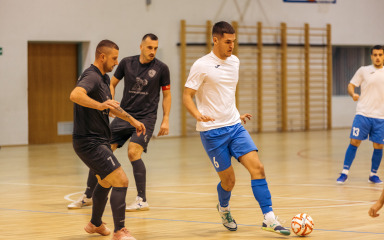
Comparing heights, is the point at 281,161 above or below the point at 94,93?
below

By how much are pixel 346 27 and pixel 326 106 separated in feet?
8.32

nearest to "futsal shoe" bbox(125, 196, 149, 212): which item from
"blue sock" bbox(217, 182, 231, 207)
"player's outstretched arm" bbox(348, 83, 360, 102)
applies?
"blue sock" bbox(217, 182, 231, 207)

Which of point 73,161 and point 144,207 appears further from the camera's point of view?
point 73,161

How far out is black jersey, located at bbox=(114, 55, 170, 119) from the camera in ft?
22.3

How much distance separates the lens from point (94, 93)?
493 centimetres

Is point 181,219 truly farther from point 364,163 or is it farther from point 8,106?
point 8,106

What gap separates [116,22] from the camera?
622 inches

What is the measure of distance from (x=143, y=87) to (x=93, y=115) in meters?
1.83

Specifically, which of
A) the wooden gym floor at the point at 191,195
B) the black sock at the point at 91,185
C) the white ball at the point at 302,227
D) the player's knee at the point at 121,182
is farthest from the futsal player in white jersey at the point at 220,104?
the black sock at the point at 91,185

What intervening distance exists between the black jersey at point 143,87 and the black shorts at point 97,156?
1.80m

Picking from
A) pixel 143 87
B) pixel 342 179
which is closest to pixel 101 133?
pixel 143 87

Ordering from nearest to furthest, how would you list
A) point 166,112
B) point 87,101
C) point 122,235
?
point 87,101, point 122,235, point 166,112

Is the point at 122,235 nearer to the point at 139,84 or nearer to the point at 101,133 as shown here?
the point at 101,133

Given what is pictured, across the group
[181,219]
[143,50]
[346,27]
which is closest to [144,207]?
[181,219]
